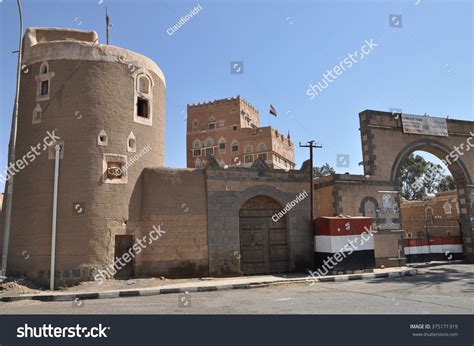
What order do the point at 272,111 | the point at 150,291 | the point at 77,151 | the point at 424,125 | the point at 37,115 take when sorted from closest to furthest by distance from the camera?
the point at 150,291, the point at 77,151, the point at 37,115, the point at 424,125, the point at 272,111

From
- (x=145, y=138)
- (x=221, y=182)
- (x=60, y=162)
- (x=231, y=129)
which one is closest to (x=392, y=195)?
(x=221, y=182)

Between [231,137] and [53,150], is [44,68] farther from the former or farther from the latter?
[231,137]

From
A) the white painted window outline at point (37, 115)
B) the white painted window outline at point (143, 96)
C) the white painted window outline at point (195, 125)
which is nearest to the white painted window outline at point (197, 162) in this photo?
the white painted window outline at point (195, 125)

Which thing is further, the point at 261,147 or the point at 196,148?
the point at 196,148

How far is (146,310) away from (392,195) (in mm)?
15096

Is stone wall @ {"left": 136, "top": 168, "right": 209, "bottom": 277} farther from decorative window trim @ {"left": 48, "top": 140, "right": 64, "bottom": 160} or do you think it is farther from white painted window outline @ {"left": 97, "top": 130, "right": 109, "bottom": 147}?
decorative window trim @ {"left": 48, "top": 140, "right": 64, "bottom": 160}

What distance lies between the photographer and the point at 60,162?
14.3 meters

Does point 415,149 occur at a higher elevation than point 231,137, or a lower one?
lower

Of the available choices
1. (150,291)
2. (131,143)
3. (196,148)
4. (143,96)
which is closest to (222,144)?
(196,148)

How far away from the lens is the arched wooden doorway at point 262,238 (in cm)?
1670

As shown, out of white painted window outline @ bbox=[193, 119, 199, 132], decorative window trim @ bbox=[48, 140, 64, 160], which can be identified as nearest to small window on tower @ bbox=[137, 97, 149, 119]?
decorative window trim @ bbox=[48, 140, 64, 160]

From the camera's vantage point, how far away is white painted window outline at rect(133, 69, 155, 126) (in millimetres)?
15768

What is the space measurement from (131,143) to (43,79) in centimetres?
412

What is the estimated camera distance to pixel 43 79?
15195 mm
